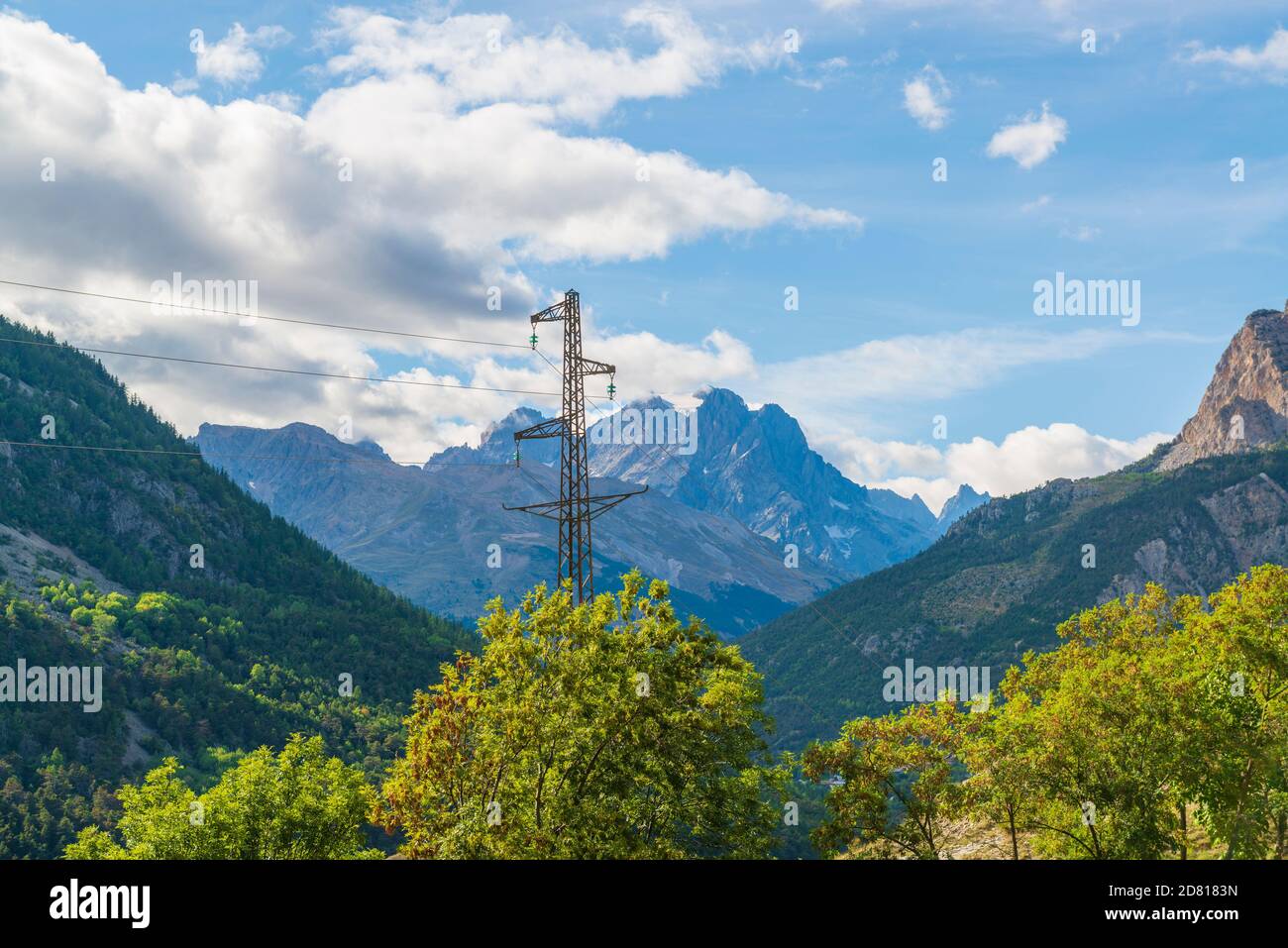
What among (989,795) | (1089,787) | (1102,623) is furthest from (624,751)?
(1102,623)

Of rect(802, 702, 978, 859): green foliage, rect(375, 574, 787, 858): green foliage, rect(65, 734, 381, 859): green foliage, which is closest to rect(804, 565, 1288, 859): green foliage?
rect(802, 702, 978, 859): green foliage

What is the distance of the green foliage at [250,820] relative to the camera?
4500cm

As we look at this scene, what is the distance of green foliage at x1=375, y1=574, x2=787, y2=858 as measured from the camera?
37.9m

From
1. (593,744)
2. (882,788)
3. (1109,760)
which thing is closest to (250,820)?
(593,744)

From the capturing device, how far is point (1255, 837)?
43.9 metres

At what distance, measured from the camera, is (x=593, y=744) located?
38.8 m

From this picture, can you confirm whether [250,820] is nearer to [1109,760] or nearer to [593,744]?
[593,744]

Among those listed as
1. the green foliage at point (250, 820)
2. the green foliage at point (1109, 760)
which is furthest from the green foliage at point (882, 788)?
the green foliage at point (250, 820)

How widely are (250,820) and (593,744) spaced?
18.3m

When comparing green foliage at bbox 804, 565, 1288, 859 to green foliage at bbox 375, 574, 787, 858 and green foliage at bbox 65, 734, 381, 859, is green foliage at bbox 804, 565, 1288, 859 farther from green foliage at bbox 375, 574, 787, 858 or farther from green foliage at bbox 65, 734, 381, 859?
green foliage at bbox 65, 734, 381, 859

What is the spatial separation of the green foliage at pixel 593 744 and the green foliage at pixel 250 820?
236 inches

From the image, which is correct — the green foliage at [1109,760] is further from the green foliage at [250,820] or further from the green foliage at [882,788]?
the green foliage at [250,820]
